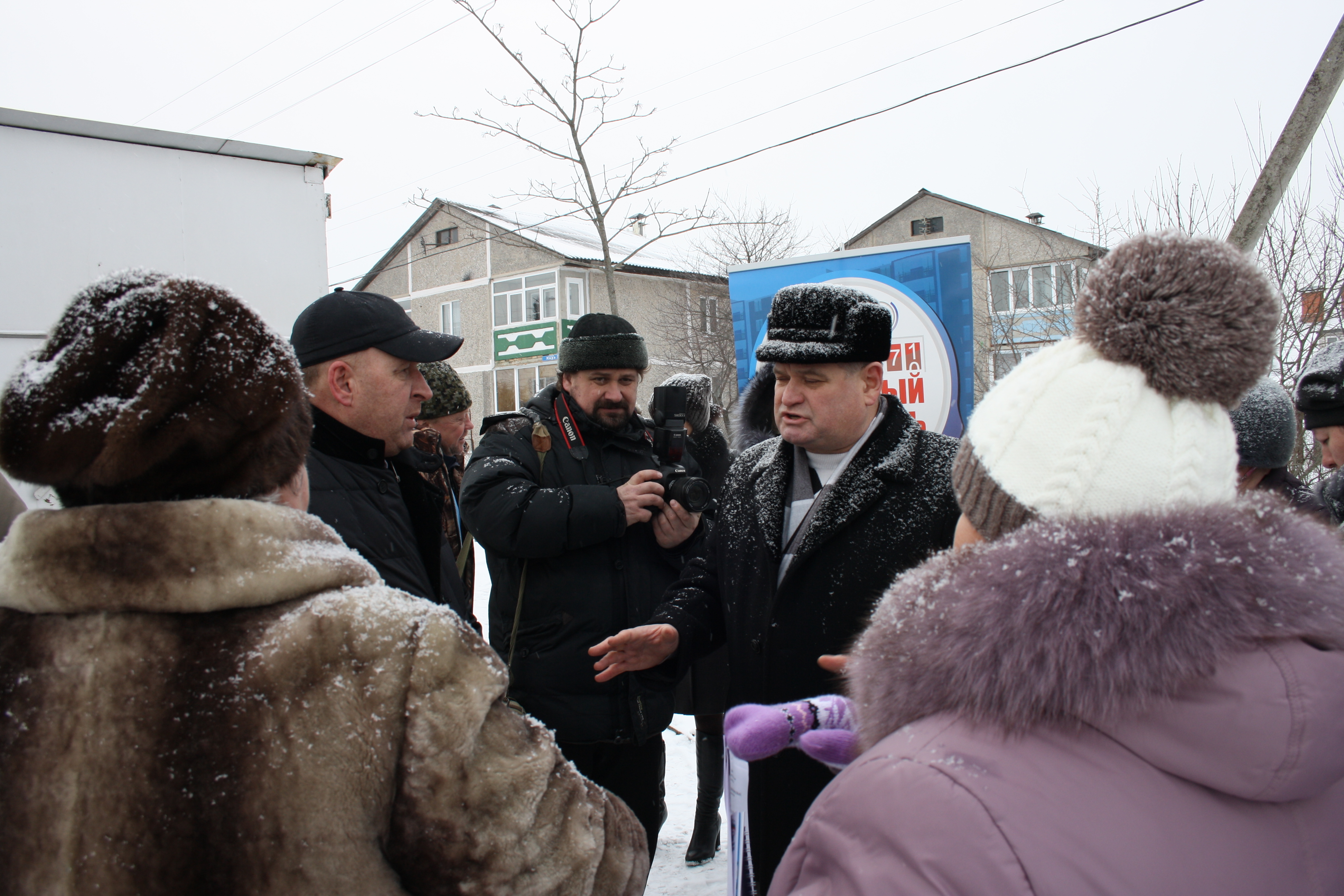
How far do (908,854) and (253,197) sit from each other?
16.4 ft

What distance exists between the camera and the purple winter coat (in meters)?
0.69

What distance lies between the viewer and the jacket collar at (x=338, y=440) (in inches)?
75.6

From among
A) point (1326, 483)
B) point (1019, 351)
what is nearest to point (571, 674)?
point (1326, 483)

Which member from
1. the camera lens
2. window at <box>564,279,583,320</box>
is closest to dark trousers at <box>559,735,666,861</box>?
the camera lens

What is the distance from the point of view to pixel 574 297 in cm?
2700

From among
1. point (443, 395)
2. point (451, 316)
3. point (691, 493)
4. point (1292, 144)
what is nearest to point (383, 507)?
point (691, 493)

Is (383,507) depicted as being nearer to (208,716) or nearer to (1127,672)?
(208,716)

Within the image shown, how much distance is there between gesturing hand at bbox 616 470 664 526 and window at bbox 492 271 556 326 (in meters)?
24.5

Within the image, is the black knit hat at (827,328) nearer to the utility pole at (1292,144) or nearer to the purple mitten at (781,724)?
the purple mitten at (781,724)

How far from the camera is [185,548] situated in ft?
3.01

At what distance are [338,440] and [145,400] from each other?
1032 mm

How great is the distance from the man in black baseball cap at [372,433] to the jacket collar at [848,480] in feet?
2.84

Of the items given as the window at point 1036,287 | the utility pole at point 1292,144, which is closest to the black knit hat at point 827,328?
the window at point 1036,287

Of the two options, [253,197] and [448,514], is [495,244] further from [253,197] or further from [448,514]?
[448,514]
